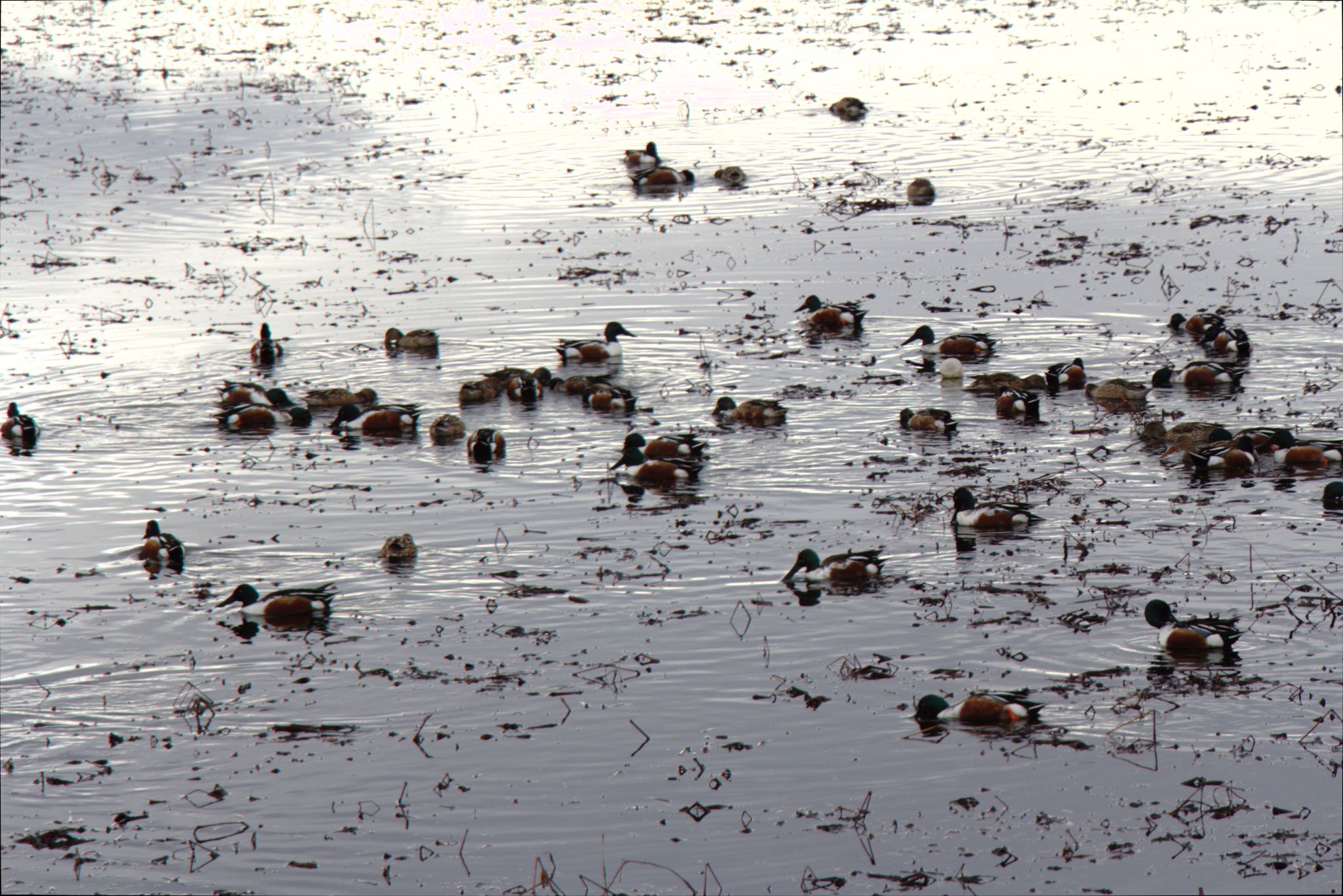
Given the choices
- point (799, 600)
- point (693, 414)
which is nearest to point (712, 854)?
point (799, 600)

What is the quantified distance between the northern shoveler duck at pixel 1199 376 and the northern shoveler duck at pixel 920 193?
1037 cm

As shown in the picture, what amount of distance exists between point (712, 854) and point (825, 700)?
256 centimetres

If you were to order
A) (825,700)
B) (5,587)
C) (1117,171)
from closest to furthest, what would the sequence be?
(825,700)
(5,587)
(1117,171)

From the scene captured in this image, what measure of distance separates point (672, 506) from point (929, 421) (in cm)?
416

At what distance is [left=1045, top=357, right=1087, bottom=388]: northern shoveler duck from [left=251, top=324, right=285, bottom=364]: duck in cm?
1175

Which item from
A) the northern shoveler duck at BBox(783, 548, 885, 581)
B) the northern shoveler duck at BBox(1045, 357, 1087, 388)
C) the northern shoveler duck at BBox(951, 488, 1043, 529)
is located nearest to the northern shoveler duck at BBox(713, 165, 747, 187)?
the northern shoveler duck at BBox(1045, 357, 1087, 388)

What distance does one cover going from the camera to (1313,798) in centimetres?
1111

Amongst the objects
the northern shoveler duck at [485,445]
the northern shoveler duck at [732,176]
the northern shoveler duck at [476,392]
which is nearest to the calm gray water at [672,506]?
the northern shoveler duck at [476,392]

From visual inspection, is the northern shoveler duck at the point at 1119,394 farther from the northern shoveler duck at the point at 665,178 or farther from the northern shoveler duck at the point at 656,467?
the northern shoveler duck at the point at 665,178

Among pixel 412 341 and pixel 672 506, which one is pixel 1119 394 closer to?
pixel 672 506

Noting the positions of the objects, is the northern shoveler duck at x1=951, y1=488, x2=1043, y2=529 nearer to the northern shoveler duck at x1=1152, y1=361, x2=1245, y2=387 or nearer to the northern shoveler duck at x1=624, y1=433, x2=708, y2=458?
the northern shoveler duck at x1=624, y1=433, x2=708, y2=458

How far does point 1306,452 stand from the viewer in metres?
18.2

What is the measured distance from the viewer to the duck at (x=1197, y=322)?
2280cm

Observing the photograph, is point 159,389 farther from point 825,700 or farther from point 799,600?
point 825,700
